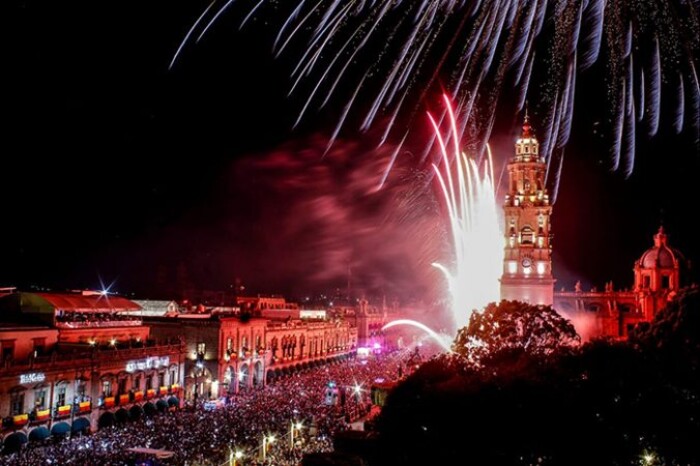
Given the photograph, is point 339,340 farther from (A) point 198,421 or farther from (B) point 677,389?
(B) point 677,389

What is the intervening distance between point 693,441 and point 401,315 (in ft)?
376

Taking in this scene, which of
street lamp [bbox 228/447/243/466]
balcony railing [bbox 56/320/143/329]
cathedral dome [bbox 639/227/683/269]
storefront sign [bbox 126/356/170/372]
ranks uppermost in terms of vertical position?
cathedral dome [bbox 639/227/683/269]

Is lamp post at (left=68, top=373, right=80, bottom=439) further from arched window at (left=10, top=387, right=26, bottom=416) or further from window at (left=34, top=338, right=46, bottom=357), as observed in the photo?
arched window at (left=10, top=387, right=26, bottom=416)

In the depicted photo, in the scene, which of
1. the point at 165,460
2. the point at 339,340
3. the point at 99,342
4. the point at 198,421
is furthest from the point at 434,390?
the point at 339,340

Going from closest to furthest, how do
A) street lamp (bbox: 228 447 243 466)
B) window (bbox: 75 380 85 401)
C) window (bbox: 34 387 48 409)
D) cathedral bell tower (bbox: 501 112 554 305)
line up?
street lamp (bbox: 228 447 243 466) → window (bbox: 34 387 48 409) → window (bbox: 75 380 85 401) → cathedral bell tower (bbox: 501 112 554 305)

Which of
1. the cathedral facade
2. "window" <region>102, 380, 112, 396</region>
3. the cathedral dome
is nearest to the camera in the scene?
"window" <region>102, 380, 112, 396</region>

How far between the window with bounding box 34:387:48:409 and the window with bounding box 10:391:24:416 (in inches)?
32.5

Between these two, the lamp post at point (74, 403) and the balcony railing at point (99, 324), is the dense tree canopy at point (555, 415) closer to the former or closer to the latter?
the lamp post at point (74, 403)

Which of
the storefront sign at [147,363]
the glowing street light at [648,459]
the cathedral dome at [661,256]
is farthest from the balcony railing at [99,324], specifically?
the cathedral dome at [661,256]

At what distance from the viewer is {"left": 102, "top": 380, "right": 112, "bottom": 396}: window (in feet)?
115

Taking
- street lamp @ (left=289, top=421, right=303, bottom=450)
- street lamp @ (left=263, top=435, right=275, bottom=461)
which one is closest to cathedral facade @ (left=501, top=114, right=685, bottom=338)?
street lamp @ (left=289, top=421, right=303, bottom=450)

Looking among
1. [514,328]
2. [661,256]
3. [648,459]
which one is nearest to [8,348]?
[514,328]

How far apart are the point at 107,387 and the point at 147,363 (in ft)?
12.2

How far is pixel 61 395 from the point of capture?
32094mm
